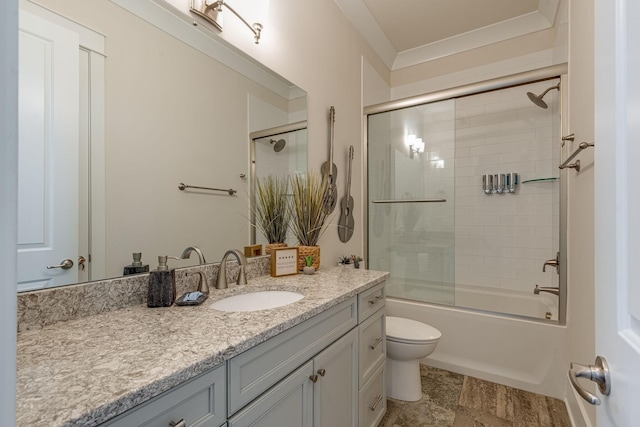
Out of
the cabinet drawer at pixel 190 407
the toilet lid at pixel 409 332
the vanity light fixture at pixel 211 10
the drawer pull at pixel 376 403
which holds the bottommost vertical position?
the drawer pull at pixel 376 403

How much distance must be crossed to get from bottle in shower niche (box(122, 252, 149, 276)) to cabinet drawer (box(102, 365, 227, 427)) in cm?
55

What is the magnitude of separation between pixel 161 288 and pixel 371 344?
106cm

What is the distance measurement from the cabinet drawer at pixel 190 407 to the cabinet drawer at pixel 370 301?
0.81 metres

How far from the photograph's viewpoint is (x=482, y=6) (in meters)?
2.43

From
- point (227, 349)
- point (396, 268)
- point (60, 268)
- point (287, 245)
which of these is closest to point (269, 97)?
point (287, 245)

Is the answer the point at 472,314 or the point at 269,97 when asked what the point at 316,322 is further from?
the point at 472,314

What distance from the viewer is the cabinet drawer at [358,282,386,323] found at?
4.63ft

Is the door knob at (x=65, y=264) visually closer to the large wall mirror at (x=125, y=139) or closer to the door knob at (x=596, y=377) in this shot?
the large wall mirror at (x=125, y=139)

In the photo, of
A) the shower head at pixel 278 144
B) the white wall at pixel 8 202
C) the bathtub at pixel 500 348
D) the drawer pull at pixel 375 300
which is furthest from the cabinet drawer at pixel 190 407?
the bathtub at pixel 500 348

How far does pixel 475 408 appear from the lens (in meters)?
1.77

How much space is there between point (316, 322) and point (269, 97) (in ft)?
4.00

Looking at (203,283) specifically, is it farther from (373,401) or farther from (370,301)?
(373,401)

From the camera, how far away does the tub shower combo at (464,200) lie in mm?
2576

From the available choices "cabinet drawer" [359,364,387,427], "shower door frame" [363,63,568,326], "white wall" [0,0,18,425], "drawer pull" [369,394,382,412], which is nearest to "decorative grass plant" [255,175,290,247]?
"cabinet drawer" [359,364,387,427]
